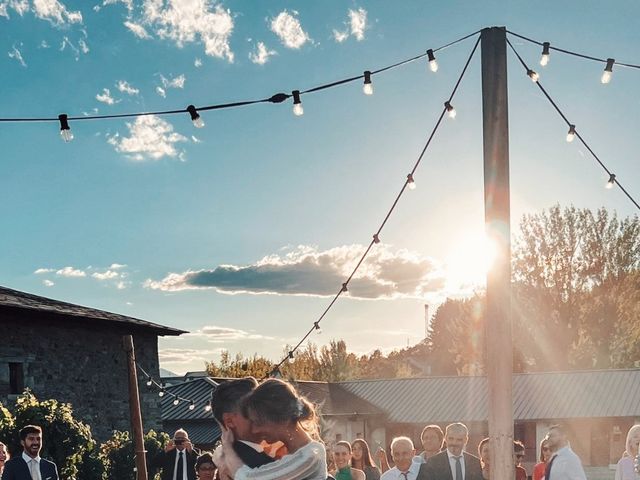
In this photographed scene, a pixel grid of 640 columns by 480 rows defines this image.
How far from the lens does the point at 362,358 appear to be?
82.1 metres

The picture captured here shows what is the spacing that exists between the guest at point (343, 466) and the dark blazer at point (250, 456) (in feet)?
18.6

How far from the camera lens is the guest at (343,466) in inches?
341

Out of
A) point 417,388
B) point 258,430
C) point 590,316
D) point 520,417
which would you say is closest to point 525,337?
point 590,316

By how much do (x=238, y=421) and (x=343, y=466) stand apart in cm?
579

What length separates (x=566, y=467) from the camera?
8.11m

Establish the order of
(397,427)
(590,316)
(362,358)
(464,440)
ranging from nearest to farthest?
(464,440) < (397,427) < (590,316) < (362,358)

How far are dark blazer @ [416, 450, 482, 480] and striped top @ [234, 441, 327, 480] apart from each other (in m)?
5.10

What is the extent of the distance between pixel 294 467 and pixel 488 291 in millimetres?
2578

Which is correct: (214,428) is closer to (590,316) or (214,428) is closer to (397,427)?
(397,427)

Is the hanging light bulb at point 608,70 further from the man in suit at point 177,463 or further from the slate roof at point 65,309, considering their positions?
the slate roof at point 65,309

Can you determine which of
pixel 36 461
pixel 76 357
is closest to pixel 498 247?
pixel 36 461

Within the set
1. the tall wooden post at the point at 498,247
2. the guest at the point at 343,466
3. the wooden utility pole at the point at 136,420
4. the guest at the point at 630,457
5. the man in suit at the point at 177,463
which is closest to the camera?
the tall wooden post at the point at 498,247

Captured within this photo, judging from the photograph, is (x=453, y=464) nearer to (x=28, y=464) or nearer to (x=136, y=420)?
(x=28, y=464)

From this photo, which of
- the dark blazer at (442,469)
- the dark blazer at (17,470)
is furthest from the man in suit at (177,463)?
the dark blazer at (442,469)
